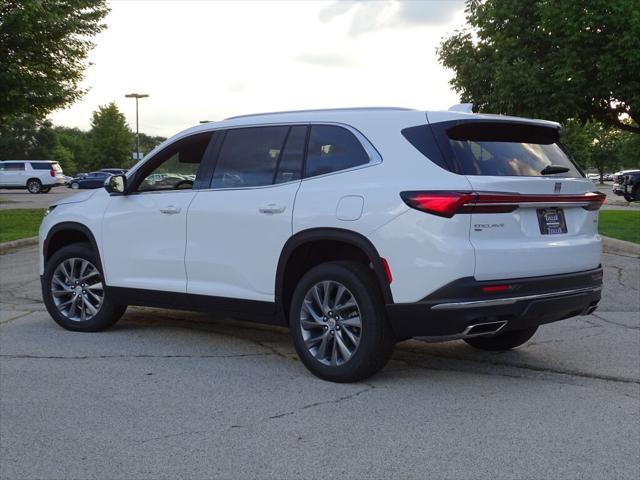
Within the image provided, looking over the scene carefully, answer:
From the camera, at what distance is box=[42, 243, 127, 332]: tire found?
729 cm

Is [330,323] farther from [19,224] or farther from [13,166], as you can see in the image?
[13,166]

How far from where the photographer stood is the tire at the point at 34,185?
4875cm

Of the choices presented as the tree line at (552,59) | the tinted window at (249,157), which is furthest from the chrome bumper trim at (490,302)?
the tree line at (552,59)

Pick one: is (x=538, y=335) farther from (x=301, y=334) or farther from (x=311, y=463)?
(x=311, y=463)

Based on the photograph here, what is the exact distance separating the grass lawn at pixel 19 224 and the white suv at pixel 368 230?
34.7 ft

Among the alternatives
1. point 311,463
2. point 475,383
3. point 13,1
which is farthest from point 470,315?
point 13,1

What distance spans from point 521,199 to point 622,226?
1392 centimetres

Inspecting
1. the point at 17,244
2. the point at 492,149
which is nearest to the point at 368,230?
the point at 492,149

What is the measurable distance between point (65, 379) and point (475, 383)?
2.87 metres

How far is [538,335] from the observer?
723 centimetres

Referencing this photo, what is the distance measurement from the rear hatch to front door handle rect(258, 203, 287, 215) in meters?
1.24

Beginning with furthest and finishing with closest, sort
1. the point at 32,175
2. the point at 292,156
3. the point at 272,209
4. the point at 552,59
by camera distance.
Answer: the point at 32,175, the point at 552,59, the point at 292,156, the point at 272,209

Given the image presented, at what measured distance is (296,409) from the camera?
16.3 ft

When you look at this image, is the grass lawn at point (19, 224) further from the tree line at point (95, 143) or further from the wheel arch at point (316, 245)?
the tree line at point (95, 143)
